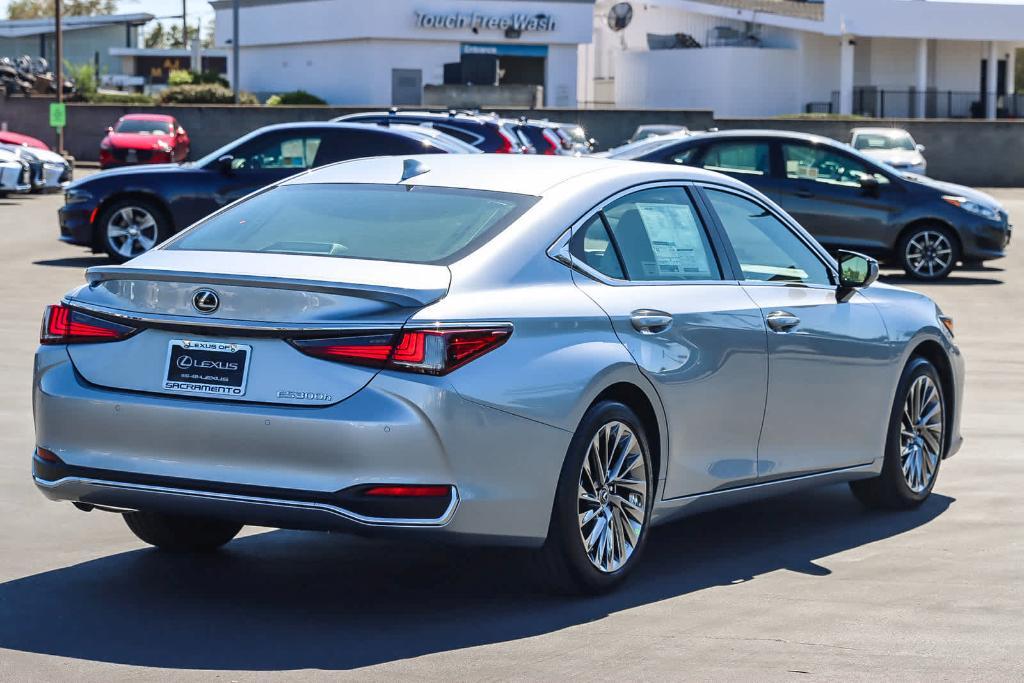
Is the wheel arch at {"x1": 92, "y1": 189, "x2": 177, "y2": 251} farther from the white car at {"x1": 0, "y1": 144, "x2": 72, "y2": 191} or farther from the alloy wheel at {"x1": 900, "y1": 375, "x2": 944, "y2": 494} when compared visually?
the white car at {"x1": 0, "y1": 144, "x2": 72, "y2": 191}

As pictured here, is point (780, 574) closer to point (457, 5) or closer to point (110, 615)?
point (110, 615)

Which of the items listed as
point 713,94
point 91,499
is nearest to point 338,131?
point 91,499

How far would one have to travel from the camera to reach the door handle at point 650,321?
627cm

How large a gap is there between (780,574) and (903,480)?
5.16 feet

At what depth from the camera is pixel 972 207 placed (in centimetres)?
2092

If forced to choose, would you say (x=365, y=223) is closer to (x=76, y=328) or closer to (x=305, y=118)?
(x=76, y=328)

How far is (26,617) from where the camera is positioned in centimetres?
574

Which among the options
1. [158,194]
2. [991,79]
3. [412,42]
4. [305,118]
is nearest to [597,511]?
[158,194]

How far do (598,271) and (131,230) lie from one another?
14.2m

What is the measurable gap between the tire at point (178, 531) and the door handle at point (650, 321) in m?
1.71

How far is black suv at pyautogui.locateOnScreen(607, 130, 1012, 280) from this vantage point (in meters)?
19.9

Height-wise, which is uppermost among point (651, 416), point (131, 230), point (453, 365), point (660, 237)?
point (660, 237)

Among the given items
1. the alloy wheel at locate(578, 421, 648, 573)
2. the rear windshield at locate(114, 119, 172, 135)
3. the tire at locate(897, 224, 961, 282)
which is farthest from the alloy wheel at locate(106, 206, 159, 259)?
the rear windshield at locate(114, 119, 172, 135)

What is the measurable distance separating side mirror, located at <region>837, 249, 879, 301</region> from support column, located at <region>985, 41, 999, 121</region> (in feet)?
203
